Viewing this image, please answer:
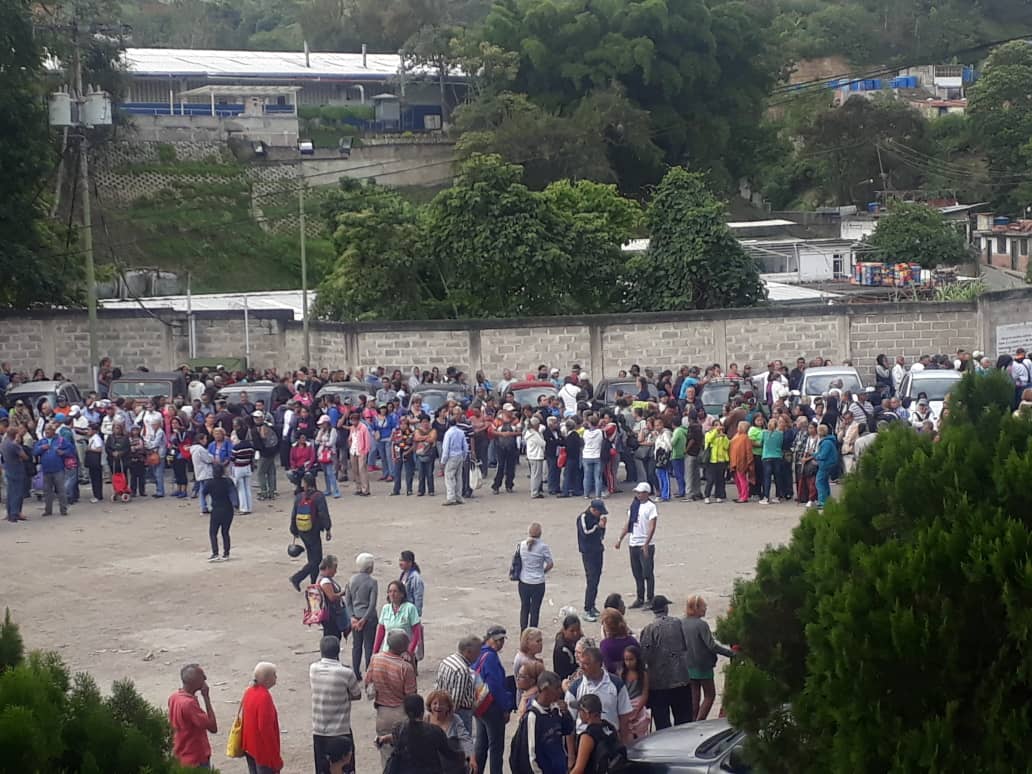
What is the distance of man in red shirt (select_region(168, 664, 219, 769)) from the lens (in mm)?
10297

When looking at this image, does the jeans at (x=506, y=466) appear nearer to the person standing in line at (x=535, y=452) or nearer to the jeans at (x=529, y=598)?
the person standing in line at (x=535, y=452)

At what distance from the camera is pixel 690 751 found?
399 inches

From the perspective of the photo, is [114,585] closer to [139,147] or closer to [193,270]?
[193,270]

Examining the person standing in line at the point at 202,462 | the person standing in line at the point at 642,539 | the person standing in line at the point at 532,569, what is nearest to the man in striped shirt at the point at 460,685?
the person standing in line at the point at 532,569

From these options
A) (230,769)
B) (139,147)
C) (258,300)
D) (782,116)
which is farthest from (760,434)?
(782,116)

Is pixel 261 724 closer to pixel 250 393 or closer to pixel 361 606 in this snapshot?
pixel 361 606

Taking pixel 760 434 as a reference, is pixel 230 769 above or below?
below

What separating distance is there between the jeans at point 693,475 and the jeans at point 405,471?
4.73 m

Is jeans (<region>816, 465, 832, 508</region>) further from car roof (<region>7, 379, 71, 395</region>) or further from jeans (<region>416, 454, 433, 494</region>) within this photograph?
car roof (<region>7, 379, 71, 395</region>)

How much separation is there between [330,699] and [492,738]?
4.41ft

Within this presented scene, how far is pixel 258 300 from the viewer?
4800cm

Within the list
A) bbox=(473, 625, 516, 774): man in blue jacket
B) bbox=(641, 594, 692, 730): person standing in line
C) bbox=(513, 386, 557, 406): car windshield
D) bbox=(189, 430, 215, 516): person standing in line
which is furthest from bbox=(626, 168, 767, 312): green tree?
bbox=(473, 625, 516, 774): man in blue jacket

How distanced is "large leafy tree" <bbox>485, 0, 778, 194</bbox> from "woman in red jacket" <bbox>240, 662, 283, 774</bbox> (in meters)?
56.1

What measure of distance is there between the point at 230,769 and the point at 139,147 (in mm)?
56314
